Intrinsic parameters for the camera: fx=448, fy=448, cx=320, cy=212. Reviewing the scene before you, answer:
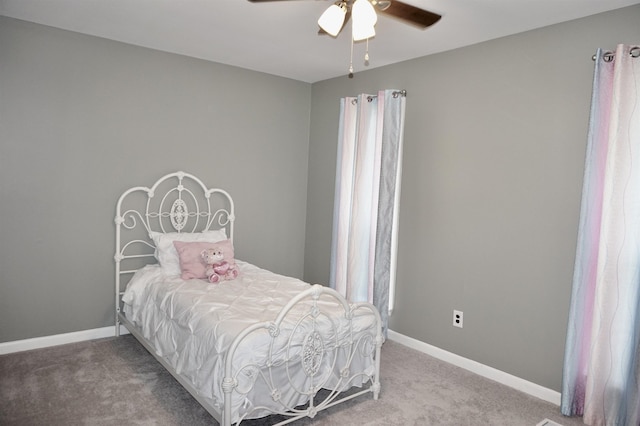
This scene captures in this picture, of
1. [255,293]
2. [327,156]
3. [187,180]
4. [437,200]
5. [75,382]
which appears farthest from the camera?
[327,156]

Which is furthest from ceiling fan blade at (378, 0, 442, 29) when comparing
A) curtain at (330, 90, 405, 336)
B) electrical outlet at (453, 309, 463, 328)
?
electrical outlet at (453, 309, 463, 328)

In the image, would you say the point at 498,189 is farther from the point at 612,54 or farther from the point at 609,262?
the point at 612,54

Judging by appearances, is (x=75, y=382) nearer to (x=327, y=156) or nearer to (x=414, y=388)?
(x=414, y=388)

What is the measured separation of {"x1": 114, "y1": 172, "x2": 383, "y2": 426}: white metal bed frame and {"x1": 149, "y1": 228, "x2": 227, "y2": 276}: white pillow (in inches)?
7.3

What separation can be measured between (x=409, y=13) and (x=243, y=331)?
173cm

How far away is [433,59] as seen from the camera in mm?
3586

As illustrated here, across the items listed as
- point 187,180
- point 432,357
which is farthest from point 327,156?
point 432,357

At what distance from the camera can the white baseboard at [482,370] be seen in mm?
2916

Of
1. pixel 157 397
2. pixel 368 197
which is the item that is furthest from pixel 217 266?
pixel 368 197

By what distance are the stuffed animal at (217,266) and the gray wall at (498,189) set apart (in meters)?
1.44

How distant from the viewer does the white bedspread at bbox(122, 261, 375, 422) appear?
2.29 m

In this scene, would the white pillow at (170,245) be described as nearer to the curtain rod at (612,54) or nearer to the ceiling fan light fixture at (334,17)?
the ceiling fan light fixture at (334,17)

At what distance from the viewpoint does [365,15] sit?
193cm

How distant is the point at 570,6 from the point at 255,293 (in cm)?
262
